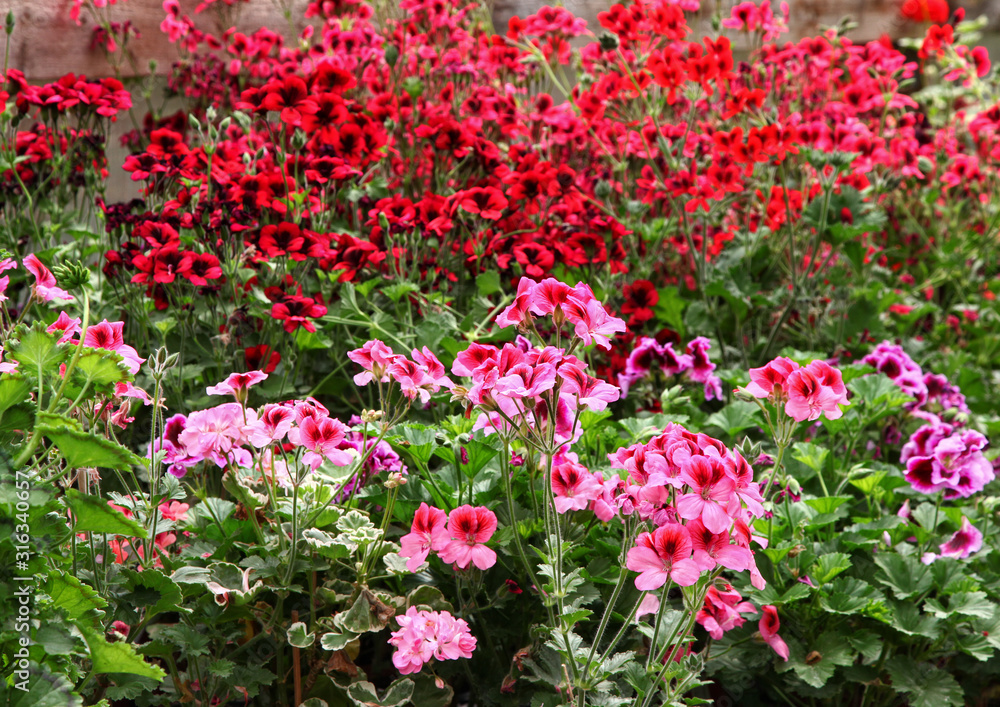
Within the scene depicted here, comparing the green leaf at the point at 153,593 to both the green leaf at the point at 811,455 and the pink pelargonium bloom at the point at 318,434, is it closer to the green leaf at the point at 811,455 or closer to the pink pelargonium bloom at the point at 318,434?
the pink pelargonium bloom at the point at 318,434

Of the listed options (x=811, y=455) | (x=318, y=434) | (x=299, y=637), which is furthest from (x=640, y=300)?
(x=299, y=637)

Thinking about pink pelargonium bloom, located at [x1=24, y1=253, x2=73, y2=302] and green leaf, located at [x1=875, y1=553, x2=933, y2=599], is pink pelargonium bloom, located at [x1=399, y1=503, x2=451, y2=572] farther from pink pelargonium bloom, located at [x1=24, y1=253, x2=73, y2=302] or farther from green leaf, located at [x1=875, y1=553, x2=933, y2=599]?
green leaf, located at [x1=875, y1=553, x2=933, y2=599]

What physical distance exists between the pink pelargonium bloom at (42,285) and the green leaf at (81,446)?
18.5 inches

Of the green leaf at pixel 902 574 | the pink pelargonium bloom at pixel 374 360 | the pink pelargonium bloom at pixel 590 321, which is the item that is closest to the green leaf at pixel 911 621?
the green leaf at pixel 902 574

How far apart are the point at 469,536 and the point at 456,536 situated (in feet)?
0.07

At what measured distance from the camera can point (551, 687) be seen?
1.42 meters

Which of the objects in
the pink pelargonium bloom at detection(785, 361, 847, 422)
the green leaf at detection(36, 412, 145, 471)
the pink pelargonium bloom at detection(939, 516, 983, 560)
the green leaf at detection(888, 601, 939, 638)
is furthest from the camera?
the pink pelargonium bloom at detection(939, 516, 983, 560)

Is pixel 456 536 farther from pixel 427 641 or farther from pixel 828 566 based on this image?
pixel 828 566

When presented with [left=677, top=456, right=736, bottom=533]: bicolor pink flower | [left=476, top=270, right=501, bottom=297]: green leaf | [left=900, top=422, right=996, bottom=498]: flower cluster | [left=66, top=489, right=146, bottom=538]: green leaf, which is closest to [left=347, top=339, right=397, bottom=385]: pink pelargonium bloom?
[left=66, top=489, right=146, bottom=538]: green leaf

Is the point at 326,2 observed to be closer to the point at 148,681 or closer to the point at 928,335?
the point at 148,681

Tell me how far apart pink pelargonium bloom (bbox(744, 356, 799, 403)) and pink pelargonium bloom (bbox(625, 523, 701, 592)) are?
24 cm

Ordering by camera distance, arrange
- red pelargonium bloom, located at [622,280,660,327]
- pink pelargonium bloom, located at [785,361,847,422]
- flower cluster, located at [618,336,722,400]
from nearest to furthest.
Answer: pink pelargonium bloom, located at [785,361,847,422] → flower cluster, located at [618,336,722,400] → red pelargonium bloom, located at [622,280,660,327]

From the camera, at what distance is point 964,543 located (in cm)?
174

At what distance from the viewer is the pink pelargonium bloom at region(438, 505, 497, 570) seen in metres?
1.26
